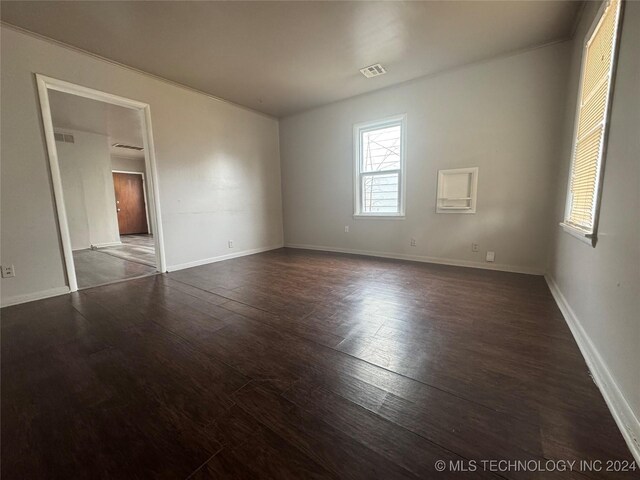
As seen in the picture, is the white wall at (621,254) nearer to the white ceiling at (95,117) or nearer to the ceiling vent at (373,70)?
the ceiling vent at (373,70)

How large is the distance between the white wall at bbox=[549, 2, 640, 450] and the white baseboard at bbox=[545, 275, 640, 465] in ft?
0.04

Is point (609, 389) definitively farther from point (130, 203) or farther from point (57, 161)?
point (130, 203)

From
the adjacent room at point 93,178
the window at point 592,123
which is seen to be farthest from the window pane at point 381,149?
the adjacent room at point 93,178

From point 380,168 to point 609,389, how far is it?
3656 millimetres

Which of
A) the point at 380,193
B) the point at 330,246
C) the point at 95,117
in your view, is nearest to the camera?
the point at 380,193

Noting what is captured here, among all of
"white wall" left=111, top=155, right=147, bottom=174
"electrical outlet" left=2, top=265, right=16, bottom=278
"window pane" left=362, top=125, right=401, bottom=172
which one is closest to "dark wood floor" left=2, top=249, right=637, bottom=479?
"electrical outlet" left=2, top=265, right=16, bottom=278

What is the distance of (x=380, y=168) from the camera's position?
4.33 metres

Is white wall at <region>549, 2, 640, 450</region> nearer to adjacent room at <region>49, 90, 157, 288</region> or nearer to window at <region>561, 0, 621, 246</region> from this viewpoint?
window at <region>561, 0, 621, 246</region>

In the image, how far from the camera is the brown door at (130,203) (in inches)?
330

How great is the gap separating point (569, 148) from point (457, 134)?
129 cm

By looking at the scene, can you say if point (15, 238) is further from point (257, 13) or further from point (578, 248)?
point (578, 248)

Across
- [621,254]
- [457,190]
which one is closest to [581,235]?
[621,254]

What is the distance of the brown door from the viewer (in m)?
8.39

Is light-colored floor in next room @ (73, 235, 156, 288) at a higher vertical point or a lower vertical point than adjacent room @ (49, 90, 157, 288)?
lower
